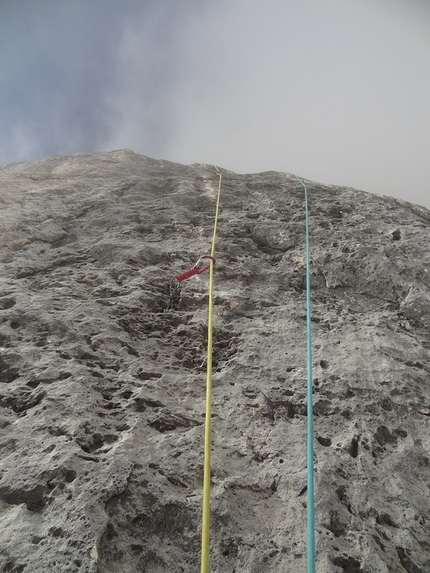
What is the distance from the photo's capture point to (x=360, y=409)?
104 inches

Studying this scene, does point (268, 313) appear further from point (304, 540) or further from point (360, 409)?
point (304, 540)

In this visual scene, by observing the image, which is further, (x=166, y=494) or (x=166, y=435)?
(x=166, y=435)

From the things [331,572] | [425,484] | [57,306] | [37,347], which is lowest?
[331,572]

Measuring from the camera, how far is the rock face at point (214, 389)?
189 cm

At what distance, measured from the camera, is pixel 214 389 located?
9.37ft

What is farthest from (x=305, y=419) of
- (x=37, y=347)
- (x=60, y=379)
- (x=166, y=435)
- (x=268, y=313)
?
(x=37, y=347)

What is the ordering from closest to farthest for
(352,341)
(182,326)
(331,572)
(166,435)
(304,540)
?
(331,572)
(304,540)
(166,435)
(352,341)
(182,326)

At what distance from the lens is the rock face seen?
6.19ft

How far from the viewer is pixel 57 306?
3.36 meters

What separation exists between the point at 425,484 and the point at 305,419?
2.34ft

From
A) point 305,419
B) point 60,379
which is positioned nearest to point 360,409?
point 305,419

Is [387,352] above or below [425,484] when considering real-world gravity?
above

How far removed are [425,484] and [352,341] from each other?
1174 mm

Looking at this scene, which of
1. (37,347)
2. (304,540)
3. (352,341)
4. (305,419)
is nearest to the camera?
(304,540)
